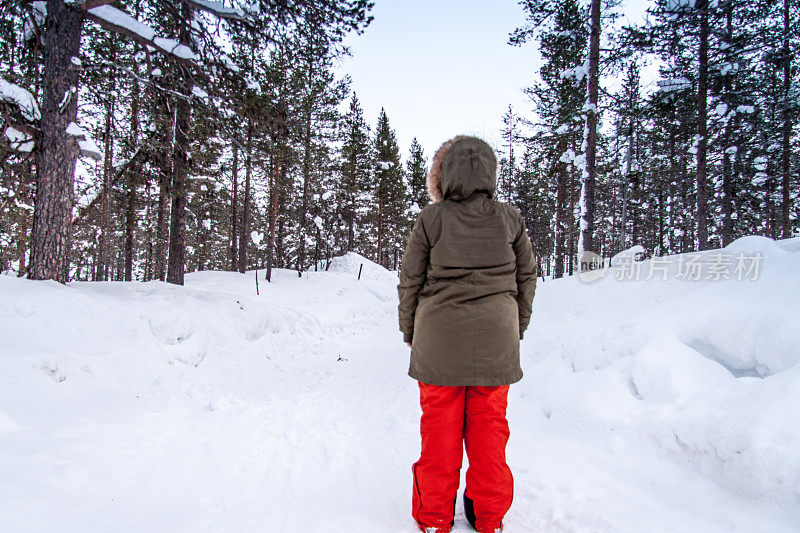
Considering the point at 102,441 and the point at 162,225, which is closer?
the point at 102,441

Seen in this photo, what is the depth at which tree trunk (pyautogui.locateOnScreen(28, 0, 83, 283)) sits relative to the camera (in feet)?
18.5

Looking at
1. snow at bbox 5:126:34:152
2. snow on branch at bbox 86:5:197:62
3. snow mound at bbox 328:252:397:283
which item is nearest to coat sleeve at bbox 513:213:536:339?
snow on branch at bbox 86:5:197:62

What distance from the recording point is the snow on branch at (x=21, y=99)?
5.29 metres

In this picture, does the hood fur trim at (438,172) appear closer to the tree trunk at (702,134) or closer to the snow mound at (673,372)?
the snow mound at (673,372)

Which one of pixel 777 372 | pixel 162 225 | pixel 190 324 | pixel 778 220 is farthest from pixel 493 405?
pixel 778 220

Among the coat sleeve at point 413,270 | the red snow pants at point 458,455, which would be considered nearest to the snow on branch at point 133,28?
the coat sleeve at point 413,270

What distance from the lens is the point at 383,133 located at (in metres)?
32.9

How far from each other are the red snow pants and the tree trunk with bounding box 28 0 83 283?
6.63 m

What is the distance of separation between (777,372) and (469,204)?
10.3ft

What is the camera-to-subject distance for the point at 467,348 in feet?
6.90

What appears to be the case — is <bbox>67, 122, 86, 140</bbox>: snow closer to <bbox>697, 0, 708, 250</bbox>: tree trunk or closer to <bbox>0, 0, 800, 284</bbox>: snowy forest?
<bbox>0, 0, 800, 284</bbox>: snowy forest

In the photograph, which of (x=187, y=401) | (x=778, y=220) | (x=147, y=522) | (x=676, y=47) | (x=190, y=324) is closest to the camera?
(x=147, y=522)

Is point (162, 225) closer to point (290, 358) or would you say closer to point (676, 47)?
point (290, 358)

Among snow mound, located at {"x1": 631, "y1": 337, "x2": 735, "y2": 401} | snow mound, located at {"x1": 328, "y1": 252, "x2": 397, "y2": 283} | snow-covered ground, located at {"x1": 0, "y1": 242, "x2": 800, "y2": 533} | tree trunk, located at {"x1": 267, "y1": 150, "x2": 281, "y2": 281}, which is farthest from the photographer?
snow mound, located at {"x1": 328, "y1": 252, "x2": 397, "y2": 283}
